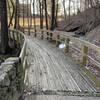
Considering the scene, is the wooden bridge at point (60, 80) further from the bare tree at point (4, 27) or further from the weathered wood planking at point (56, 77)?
the bare tree at point (4, 27)

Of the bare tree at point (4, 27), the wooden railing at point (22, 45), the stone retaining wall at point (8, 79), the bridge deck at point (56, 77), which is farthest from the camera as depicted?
the bare tree at point (4, 27)

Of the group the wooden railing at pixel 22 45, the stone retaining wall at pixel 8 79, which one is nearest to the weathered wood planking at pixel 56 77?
the wooden railing at pixel 22 45

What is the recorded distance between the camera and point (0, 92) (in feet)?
12.4

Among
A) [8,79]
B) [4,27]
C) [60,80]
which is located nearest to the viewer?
[8,79]

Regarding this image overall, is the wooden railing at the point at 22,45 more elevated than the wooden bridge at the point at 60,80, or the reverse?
the wooden railing at the point at 22,45

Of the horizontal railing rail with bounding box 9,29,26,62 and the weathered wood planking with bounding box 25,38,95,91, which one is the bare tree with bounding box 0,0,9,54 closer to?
the horizontal railing rail with bounding box 9,29,26,62

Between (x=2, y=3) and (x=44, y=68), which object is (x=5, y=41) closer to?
(x=2, y=3)

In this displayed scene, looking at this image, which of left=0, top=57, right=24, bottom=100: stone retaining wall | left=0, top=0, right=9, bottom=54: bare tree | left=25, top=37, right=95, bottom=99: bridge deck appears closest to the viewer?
left=0, top=57, right=24, bottom=100: stone retaining wall

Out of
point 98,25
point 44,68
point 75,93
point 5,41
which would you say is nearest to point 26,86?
point 75,93

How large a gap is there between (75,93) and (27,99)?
1.35 meters

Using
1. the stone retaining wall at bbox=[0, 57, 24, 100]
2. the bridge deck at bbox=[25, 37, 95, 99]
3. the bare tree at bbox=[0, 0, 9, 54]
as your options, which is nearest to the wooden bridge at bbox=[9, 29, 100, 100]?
the bridge deck at bbox=[25, 37, 95, 99]

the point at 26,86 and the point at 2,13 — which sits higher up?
the point at 2,13

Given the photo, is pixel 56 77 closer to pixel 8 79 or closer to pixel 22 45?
pixel 8 79

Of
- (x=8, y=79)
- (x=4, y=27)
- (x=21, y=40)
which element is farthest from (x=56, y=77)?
(x=4, y=27)
